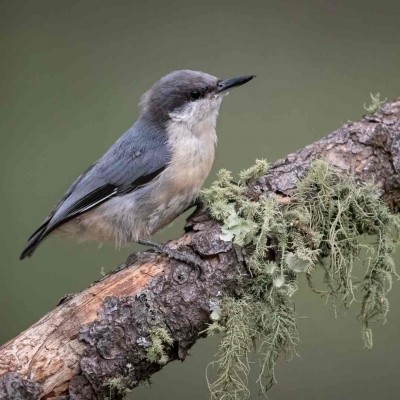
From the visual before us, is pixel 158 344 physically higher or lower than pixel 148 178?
lower

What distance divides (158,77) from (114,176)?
1302 millimetres

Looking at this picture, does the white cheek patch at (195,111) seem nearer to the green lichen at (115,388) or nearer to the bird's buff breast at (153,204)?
the bird's buff breast at (153,204)

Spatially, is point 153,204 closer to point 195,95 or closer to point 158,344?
point 195,95

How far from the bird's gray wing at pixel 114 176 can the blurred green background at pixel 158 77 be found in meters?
0.84

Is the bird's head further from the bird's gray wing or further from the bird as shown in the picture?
the bird's gray wing

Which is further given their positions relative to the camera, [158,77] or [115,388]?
[158,77]

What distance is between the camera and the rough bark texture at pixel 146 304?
2035 millimetres

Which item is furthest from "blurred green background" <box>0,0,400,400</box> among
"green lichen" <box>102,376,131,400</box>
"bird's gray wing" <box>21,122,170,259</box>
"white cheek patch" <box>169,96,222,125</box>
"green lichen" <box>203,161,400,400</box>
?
"green lichen" <box>102,376,131,400</box>

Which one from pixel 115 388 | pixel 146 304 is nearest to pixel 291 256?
pixel 146 304

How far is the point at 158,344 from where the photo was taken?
2.03 m

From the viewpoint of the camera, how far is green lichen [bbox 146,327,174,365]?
6.68 feet

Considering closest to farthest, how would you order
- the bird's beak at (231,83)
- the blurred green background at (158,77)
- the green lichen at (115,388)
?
the green lichen at (115,388) < the bird's beak at (231,83) < the blurred green background at (158,77)

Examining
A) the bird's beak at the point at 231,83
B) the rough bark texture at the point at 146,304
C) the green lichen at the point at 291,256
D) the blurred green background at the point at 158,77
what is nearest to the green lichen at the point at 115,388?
the rough bark texture at the point at 146,304

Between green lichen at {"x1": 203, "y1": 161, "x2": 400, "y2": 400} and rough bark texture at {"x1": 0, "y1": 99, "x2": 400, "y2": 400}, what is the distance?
44 millimetres
